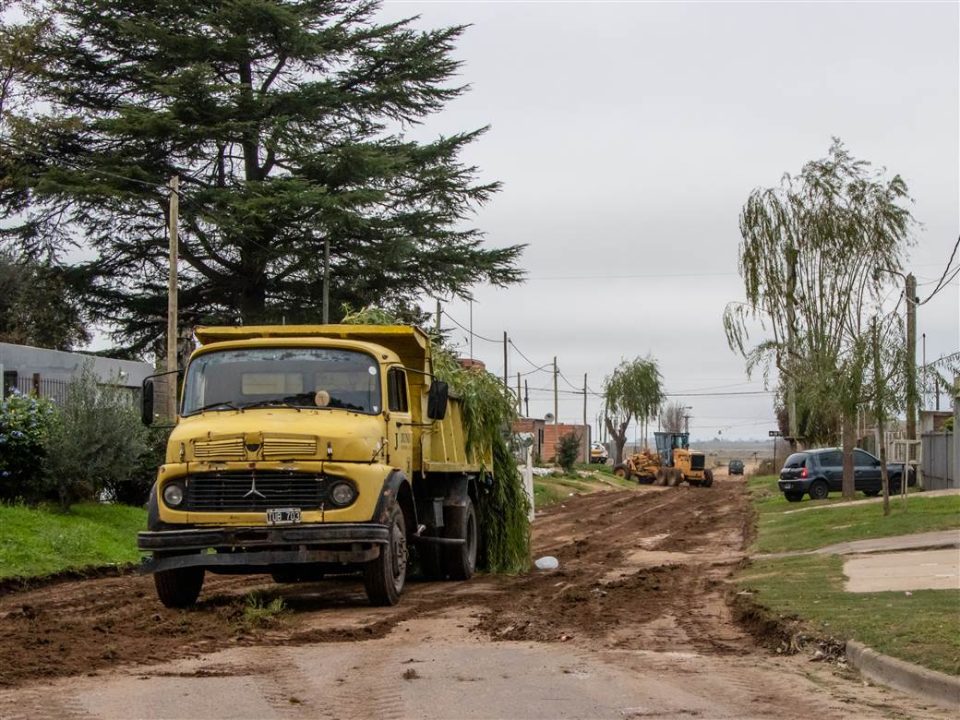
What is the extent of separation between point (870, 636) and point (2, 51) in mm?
33502

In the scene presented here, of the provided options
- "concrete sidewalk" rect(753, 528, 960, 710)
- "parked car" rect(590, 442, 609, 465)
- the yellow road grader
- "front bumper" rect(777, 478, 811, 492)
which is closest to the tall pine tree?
"front bumper" rect(777, 478, 811, 492)

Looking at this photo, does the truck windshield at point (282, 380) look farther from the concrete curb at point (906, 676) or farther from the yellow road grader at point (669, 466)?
the yellow road grader at point (669, 466)

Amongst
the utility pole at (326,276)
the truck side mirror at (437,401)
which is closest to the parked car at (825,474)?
the utility pole at (326,276)

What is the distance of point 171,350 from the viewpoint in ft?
96.5

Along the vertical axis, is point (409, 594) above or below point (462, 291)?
below

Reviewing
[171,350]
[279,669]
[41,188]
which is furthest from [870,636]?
[41,188]

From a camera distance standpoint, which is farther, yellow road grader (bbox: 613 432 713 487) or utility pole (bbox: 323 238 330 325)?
yellow road grader (bbox: 613 432 713 487)

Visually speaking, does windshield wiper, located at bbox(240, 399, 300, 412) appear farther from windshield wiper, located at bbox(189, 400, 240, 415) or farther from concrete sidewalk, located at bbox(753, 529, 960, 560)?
concrete sidewalk, located at bbox(753, 529, 960, 560)

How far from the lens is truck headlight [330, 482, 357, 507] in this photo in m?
13.6

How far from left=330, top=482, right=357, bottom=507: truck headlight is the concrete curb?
520cm

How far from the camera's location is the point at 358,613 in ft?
45.3

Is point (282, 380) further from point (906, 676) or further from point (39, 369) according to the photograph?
point (39, 369)

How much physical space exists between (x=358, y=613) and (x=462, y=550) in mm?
3719

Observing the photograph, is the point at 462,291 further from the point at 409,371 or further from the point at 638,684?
the point at 638,684
